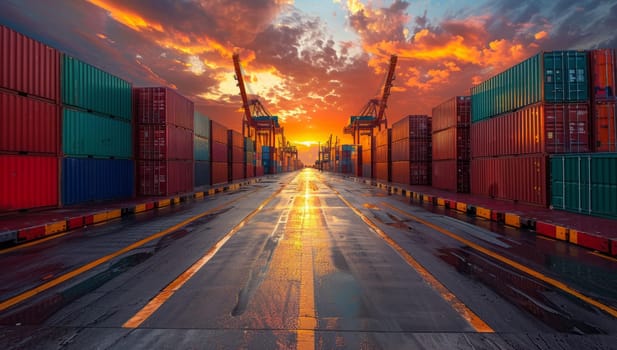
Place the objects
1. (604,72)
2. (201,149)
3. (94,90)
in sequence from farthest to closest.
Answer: (201,149) < (94,90) < (604,72)

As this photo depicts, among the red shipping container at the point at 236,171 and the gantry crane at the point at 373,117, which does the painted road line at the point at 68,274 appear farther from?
the gantry crane at the point at 373,117

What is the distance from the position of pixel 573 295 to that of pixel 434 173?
68.1 feet

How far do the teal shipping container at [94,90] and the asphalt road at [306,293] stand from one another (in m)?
8.51

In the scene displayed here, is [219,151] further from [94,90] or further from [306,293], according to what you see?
[306,293]

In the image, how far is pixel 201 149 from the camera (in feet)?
86.4

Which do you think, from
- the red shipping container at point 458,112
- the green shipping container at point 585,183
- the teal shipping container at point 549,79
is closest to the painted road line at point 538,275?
→ the green shipping container at point 585,183

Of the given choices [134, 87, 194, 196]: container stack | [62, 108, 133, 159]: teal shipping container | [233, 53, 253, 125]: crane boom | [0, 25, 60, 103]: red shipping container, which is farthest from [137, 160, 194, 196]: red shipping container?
[233, 53, 253, 125]: crane boom

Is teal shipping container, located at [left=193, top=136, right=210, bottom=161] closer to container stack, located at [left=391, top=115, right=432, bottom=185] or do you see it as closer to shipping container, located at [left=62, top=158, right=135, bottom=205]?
shipping container, located at [left=62, top=158, right=135, bottom=205]

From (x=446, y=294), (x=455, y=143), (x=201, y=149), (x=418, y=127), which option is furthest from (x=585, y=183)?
(x=201, y=149)

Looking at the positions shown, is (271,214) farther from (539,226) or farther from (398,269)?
(539,226)

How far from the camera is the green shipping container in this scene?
9.66 metres

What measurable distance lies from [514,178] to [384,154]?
2368 cm

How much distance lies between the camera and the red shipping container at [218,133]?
29406 millimetres

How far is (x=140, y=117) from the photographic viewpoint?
1773 cm
